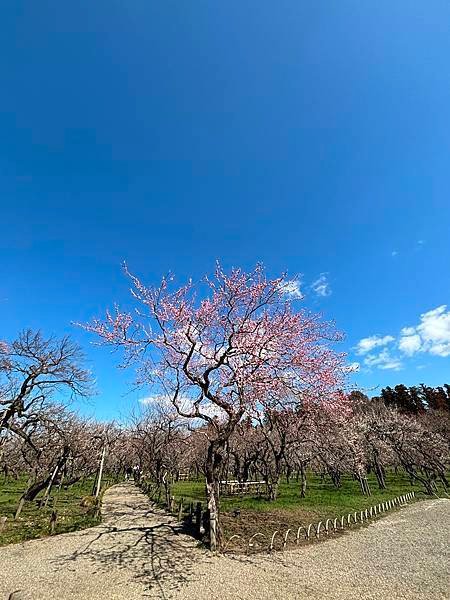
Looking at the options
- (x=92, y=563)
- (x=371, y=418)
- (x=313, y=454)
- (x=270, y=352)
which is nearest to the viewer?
(x=92, y=563)

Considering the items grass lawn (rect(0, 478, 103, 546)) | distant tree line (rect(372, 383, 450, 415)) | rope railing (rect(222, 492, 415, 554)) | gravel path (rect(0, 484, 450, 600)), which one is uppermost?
distant tree line (rect(372, 383, 450, 415))

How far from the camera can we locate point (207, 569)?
8.42 meters

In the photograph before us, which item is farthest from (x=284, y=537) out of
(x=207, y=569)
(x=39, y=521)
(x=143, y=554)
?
(x=39, y=521)

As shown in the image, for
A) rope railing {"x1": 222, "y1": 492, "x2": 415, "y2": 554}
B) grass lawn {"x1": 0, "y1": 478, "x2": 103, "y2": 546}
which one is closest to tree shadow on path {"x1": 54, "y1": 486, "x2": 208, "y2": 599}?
grass lawn {"x1": 0, "y1": 478, "x2": 103, "y2": 546}

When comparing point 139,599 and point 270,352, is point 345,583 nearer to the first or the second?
point 139,599

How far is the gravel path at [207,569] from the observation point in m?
7.13

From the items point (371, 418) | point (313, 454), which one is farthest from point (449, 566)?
point (371, 418)

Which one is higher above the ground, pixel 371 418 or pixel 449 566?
pixel 371 418

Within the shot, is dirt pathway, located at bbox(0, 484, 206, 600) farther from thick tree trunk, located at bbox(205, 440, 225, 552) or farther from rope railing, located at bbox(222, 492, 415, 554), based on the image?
rope railing, located at bbox(222, 492, 415, 554)

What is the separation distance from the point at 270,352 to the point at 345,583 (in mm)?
6210

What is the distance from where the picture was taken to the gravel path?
23.4 ft

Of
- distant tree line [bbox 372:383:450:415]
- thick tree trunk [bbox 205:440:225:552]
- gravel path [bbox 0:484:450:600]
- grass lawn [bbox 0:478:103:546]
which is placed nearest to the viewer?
gravel path [bbox 0:484:450:600]

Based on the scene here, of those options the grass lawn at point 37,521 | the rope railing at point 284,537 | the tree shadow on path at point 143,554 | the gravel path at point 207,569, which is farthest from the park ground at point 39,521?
the rope railing at point 284,537

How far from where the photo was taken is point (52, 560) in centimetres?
921
